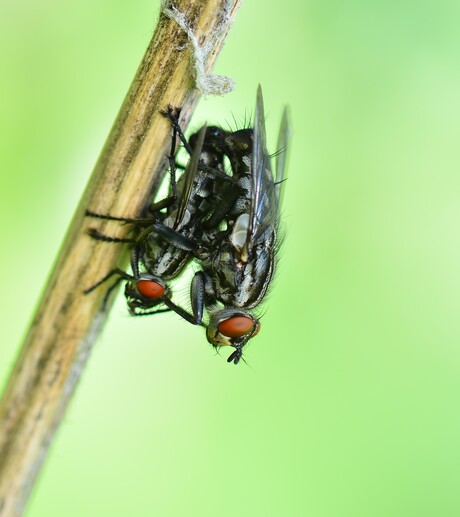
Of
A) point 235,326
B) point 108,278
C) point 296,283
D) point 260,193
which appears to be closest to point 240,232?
point 260,193

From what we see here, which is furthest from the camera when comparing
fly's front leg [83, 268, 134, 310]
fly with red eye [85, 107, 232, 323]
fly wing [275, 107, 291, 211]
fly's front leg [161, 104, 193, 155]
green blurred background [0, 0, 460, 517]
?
green blurred background [0, 0, 460, 517]

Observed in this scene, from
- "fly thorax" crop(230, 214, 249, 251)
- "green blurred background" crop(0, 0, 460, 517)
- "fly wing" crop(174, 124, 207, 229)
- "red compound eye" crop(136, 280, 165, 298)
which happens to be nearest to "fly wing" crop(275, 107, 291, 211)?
"fly thorax" crop(230, 214, 249, 251)

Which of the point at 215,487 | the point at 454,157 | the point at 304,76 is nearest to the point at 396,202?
the point at 454,157

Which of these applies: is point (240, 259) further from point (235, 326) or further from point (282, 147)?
point (282, 147)

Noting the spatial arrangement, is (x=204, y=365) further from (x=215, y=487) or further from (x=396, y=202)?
(x=396, y=202)

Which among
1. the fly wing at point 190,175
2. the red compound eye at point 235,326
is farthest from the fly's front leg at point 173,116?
the red compound eye at point 235,326

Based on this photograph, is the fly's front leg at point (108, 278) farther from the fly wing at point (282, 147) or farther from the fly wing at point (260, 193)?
the fly wing at point (282, 147)

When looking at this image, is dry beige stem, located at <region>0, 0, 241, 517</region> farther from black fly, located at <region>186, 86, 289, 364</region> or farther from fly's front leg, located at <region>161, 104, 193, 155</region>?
black fly, located at <region>186, 86, 289, 364</region>
